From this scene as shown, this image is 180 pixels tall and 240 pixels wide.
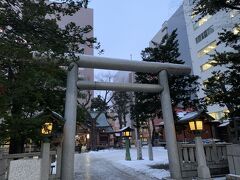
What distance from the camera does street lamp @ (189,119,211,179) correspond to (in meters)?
8.46

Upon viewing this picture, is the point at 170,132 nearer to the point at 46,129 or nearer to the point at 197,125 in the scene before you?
the point at 197,125

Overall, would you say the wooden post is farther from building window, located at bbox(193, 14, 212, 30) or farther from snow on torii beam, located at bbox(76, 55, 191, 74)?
building window, located at bbox(193, 14, 212, 30)

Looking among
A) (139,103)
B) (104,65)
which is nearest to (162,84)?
(104,65)

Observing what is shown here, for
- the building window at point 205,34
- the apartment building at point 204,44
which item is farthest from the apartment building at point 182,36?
the building window at point 205,34

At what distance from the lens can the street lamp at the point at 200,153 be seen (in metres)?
8.46

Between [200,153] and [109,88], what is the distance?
176 inches

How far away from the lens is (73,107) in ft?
29.8

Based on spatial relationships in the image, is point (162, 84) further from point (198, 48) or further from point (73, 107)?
point (198, 48)

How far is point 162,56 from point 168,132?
618 cm

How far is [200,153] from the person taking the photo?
8.80 meters

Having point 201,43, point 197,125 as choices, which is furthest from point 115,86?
point 201,43

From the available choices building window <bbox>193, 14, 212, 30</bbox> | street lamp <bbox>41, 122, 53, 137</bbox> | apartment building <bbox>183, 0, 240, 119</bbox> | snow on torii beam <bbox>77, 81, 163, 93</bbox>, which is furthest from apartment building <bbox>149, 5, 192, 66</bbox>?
street lamp <bbox>41, 122, 53, 137</bbox>

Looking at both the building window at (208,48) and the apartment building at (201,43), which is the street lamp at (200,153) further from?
the building window at (208,48)

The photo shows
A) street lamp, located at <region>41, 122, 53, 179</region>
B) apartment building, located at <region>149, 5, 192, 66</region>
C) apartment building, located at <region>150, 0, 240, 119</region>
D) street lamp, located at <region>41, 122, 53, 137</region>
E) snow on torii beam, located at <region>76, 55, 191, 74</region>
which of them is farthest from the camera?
apartment building, located at <region>149, 5, 192, 66</region>
